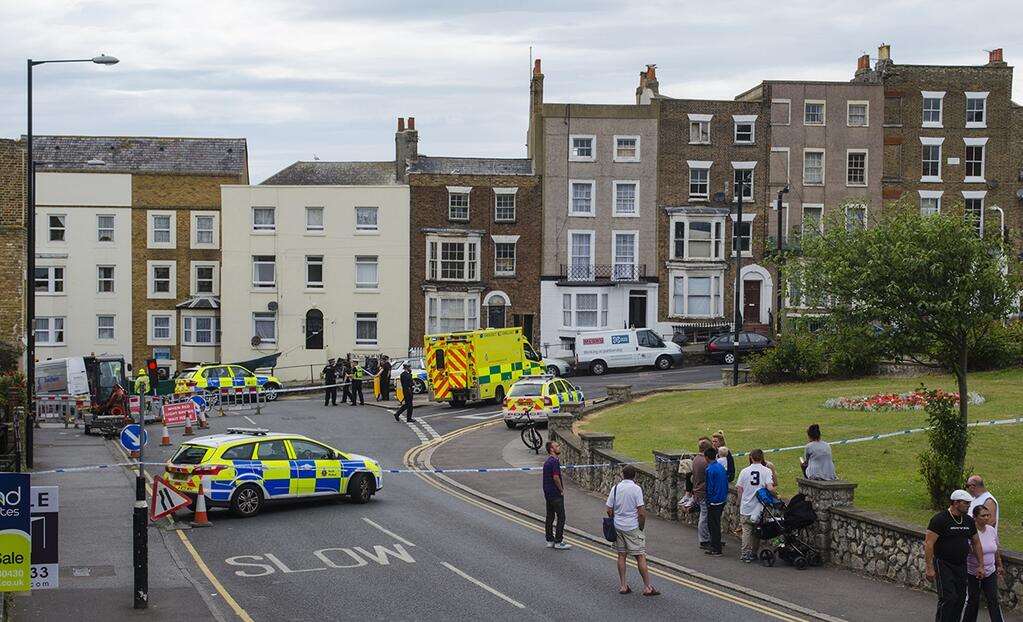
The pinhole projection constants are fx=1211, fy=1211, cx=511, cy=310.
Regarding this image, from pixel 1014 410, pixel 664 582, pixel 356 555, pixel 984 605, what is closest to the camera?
pixel 984 605

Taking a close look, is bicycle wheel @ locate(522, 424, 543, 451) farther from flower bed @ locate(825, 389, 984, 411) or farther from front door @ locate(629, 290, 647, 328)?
front door @ locate(629, 290, 647, 328)

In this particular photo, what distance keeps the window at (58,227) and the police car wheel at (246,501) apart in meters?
43.8

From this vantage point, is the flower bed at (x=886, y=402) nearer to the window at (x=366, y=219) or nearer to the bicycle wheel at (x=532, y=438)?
the bicycle wheel at (x=532, y=438)

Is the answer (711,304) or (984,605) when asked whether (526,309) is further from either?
(984,605)

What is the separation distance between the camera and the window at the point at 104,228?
61.9m

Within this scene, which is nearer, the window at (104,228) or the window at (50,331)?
the window at (50,331)

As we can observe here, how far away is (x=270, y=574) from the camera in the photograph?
17328mm

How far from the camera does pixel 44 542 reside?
44.8 feet

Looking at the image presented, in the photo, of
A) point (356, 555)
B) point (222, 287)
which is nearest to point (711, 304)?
point (222, 287)

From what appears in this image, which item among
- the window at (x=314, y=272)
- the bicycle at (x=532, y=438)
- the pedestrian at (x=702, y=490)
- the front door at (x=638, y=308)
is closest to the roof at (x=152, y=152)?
the window at (x=314, y=272)

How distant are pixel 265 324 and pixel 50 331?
11023 millimetres

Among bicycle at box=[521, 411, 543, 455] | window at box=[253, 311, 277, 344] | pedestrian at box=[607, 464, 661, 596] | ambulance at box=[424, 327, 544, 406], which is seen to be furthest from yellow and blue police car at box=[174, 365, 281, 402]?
pedestrian at box=[607, 464, 661, 596]

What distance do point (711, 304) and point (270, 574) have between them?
47.4 metres

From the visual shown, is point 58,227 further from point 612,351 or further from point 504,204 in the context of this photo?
point 612,351
